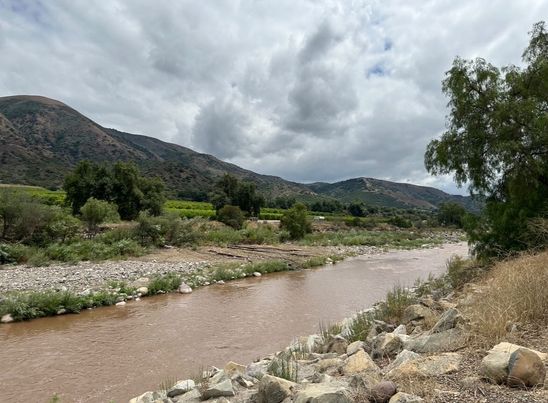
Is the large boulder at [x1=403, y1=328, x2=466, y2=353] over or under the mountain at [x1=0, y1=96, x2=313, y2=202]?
under

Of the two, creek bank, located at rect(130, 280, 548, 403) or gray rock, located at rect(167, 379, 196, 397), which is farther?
gray rock, located at rect(167, 379, 196, 397)

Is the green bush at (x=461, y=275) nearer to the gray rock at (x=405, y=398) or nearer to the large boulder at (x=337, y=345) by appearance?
the large boulder at (x=337, y=345)

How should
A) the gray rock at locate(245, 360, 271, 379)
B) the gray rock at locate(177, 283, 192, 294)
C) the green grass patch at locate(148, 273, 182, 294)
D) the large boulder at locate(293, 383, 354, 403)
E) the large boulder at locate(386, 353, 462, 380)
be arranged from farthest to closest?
the gray rock at locate(177, 283, 192, 294) → the green grass patch at locate(148, 273, 182, 294) → the gray rock at locate(245, 360, 271, 379) → the large boulder at locate(386, 353, 462, 380) → the large boulder at locate(293, 383, 354, 403)

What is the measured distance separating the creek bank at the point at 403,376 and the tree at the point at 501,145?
30.7 ft

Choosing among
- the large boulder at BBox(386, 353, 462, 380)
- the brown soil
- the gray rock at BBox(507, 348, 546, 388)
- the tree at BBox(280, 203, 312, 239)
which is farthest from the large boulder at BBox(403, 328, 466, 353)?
the tree at BBox(280, 203, 312, 239)

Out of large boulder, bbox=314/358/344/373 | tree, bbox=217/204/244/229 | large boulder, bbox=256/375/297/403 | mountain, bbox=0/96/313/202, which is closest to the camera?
large boulder, bbox=256/375/297/403

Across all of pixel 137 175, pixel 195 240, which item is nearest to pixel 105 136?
pixel 137 175

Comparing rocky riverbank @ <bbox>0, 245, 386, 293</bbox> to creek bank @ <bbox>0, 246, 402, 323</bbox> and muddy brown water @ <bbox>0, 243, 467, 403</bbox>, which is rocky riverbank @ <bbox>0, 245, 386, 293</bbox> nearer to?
creek bank @ <bbox>0, 246, 402, 323</bbox>

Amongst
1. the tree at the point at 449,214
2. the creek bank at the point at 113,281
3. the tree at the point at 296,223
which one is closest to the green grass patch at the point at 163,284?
the creek bank at the point at 113,281

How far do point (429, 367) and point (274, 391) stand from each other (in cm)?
193

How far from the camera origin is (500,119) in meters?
14.6

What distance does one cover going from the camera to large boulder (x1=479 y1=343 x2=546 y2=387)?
3.94 m

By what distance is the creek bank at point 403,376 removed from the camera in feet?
13.0

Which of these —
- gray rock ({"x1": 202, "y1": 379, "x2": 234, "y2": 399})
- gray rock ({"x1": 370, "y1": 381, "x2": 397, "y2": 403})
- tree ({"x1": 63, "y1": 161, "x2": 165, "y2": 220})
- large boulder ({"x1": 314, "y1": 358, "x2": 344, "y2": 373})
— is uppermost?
tree ({"x1": 63, "y1": 161, "x2": 165, "y2": 220})
